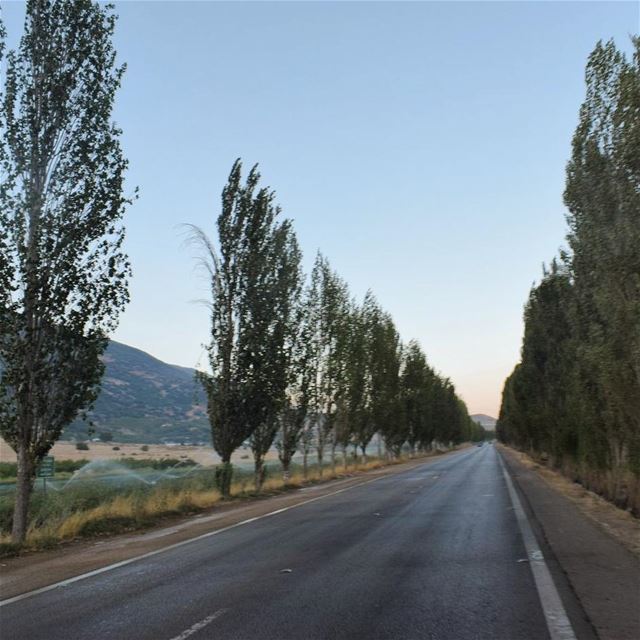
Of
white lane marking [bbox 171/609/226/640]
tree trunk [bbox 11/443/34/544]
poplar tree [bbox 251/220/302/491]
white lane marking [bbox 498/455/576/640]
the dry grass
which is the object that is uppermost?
poplar tree [bbox 251/220/302/491]

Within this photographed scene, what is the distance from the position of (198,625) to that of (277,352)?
1809cm

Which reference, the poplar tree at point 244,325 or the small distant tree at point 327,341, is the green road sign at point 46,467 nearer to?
the poplar tree at point 244,325

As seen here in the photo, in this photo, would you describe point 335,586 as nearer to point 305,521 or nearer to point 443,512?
point 305,521

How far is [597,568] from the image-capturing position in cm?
802

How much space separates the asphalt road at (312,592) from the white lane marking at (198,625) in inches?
0.7

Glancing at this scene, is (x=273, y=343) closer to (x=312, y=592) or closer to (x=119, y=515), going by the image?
(x=119, y=515)

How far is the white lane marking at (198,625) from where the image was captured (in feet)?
18.1

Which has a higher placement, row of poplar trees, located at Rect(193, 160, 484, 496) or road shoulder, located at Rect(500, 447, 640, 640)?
row of poplar trees, located at Rect(193, 160, 484, 496)

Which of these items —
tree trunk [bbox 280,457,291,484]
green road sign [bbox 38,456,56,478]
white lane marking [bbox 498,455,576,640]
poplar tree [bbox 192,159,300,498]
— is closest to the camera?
white lane marking [bbox 498,455,576,640]

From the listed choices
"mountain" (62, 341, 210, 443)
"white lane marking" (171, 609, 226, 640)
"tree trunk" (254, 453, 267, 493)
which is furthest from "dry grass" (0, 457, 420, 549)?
"mountain" (62, 341, 210, 443)

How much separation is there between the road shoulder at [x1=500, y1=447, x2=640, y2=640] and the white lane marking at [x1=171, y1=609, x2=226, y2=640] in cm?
342

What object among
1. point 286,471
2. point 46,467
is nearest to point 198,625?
point 46,467

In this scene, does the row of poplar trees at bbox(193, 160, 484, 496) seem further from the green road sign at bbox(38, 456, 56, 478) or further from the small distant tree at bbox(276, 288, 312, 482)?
the green road sign at bbox(38, 456, 56, 478)

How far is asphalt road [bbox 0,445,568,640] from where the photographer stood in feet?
18.6
